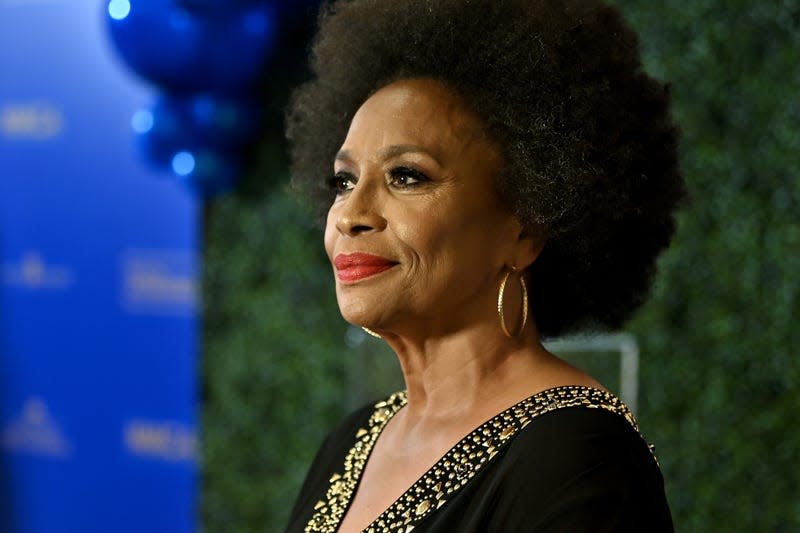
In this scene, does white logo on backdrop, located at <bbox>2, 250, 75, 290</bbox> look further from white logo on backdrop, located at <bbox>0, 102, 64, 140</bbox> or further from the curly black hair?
the curly black hair

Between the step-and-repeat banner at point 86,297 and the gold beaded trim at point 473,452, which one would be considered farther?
the step-and-repeat banner at point 86,297

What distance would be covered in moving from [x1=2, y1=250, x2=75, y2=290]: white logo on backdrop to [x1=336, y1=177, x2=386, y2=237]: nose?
2977mm

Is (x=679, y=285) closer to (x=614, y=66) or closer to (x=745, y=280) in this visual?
(x=745, y=280)

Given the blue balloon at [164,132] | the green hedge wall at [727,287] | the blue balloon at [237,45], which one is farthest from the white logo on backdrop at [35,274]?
the green hedge wall at [727,287]

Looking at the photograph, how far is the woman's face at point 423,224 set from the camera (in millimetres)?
1688

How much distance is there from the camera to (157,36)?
3.38m

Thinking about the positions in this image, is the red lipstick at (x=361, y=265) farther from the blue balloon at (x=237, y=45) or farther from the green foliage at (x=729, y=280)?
the blue balloon at (x=237, y=45)

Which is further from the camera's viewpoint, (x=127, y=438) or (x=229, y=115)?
(x=127, y=438)

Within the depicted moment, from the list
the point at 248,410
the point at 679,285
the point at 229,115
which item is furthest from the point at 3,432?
the point at 679,285

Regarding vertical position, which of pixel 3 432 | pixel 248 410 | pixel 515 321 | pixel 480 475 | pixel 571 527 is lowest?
pixel 571 527

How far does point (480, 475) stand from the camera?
5.19 ft

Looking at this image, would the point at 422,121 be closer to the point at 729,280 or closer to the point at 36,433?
the point at 729,280

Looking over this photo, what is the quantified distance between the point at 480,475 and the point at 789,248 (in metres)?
1.71

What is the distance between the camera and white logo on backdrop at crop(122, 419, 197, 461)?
425cm
